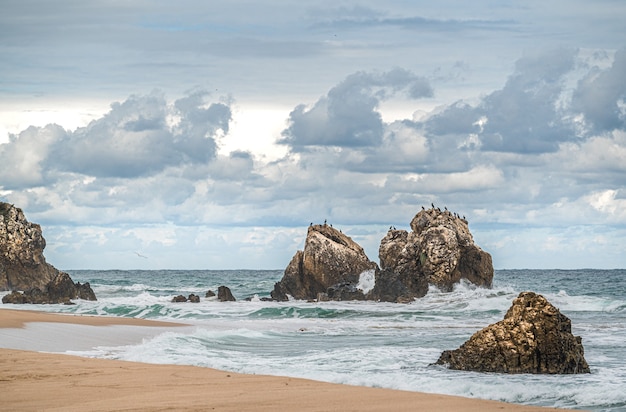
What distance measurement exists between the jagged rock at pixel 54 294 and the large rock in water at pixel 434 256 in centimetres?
1697

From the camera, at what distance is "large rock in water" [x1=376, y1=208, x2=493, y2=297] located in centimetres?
4509

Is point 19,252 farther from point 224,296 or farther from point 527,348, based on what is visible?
point 527,348

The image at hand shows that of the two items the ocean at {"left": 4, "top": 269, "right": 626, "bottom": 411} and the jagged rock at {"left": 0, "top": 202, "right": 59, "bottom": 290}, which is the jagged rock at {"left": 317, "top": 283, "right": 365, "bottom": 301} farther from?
the jagged rock at {"left": 0, "top": 202, "right": 59, "bottom": 290}

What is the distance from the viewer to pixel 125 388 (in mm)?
11297

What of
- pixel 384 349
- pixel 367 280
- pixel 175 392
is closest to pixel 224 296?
pixel 367 280

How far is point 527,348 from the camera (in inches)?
582

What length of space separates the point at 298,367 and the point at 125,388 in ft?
15.8

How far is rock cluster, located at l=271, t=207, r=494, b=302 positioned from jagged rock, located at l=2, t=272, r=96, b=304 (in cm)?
1120

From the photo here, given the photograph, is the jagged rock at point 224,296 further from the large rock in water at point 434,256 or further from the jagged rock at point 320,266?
the large rock in water at point 434,256

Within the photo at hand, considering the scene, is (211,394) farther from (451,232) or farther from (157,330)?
(451,232)

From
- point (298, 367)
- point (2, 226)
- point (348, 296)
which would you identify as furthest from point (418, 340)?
point (2, 226)

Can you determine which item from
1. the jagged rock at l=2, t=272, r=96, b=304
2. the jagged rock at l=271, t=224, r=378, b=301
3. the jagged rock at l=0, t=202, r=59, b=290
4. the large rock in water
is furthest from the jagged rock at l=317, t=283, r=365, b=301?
the jagged rock at l=0, t=202, r=59, b=290

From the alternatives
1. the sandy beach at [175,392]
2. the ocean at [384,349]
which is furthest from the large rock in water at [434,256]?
the sandy beach at [175,392]

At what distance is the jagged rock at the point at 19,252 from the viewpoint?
5675 cm
